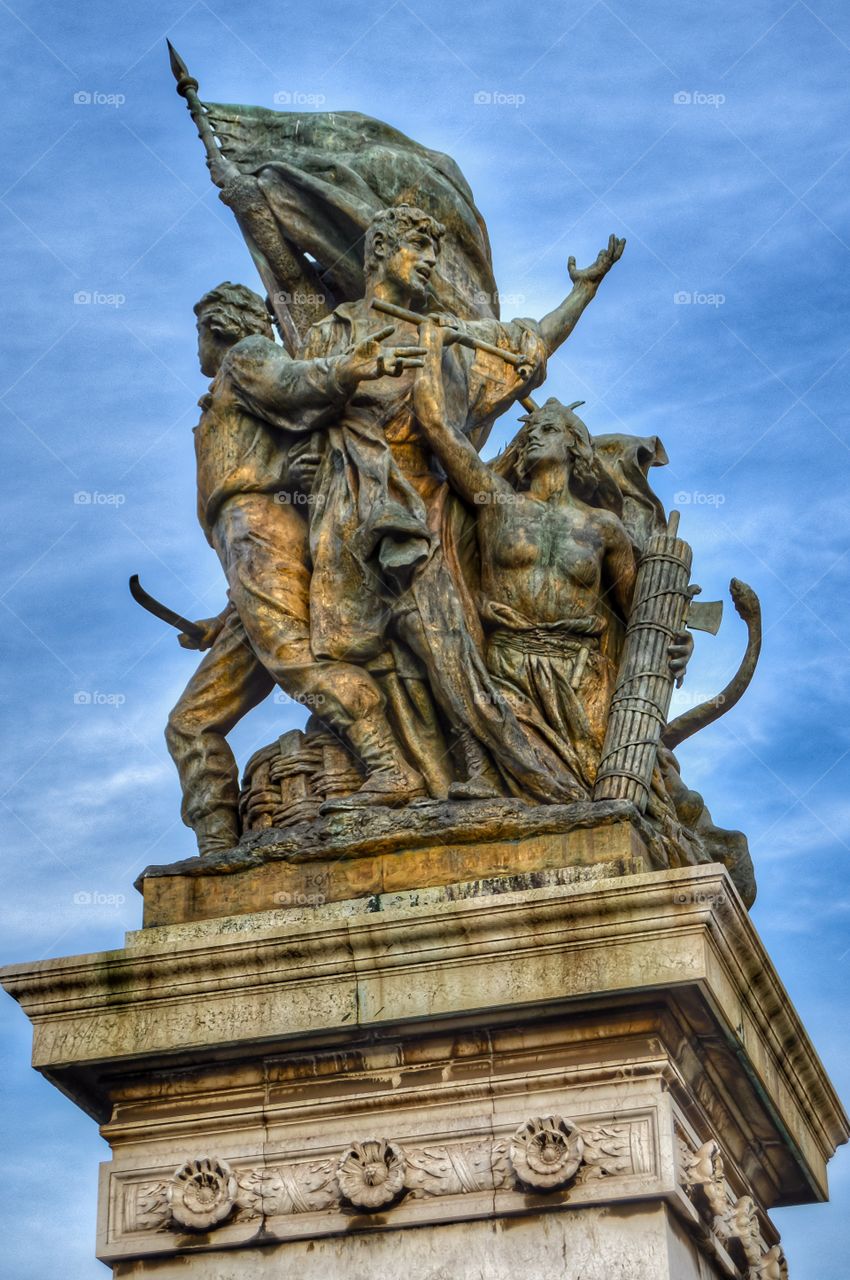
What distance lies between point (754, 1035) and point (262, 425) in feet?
15.1

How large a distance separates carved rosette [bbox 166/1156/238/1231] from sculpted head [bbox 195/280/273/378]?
5077 millimetres

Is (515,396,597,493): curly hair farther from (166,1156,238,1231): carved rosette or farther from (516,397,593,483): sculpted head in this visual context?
(166,1156,238,1231): carved rosette

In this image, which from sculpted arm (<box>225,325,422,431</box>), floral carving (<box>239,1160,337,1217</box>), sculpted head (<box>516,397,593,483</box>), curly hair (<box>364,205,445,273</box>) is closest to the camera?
floral carving (<box>239,1160,337,1217</box>)

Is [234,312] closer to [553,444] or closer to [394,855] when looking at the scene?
[553,444]

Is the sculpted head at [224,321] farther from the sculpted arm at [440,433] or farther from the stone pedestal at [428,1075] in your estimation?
the stone pedestal at [428,1075]

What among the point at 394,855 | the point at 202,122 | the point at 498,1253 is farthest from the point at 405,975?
the point at 202,122

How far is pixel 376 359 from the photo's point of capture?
12938 mm

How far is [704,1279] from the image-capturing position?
1134 centimetres

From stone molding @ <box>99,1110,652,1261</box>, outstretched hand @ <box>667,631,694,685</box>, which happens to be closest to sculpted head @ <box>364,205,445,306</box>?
outstretched hand @ <box>667,631,694,685</box>

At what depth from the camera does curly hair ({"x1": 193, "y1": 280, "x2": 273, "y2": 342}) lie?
14.1m

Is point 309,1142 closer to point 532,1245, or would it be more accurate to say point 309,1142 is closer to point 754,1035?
point 532,1245

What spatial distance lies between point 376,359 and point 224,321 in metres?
1.55

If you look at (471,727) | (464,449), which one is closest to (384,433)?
(464,449)

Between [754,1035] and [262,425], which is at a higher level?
[262,425]
